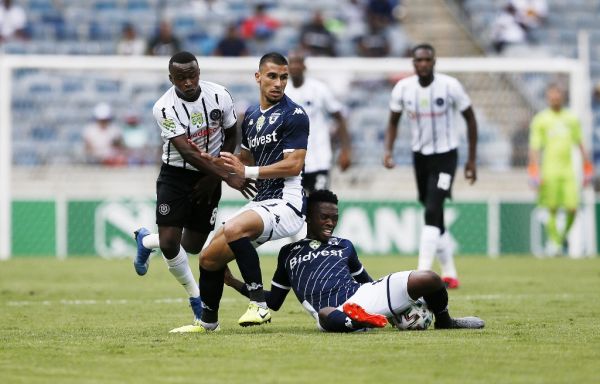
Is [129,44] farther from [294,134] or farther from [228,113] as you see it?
[294,134]

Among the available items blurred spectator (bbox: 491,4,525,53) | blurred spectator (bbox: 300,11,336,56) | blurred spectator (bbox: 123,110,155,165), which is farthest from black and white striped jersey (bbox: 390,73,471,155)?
blurred spectator (bbox: 491,4,525,53)

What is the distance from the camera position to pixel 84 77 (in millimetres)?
21734

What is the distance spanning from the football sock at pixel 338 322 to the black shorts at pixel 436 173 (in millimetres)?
5342

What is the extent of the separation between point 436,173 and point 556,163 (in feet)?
26.2

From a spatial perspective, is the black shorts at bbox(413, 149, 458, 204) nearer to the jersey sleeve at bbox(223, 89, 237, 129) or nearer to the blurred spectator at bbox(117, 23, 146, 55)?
the jersey sleeve at bbox(223, 89, 237, 129)

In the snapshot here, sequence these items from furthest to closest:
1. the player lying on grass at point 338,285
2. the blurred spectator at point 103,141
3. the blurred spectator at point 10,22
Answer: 1. the blurred spectator at point 10,22
2. the blurred spectator at point 103,141
3. the player lying on grass at point 338,285

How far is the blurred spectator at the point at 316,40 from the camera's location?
24.8 meters

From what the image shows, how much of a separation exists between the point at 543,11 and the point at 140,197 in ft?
36.9

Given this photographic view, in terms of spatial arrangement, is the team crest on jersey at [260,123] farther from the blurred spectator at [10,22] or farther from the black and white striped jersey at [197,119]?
the blurred spectator at [10,22]

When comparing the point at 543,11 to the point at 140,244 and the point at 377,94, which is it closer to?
the point at 377,94

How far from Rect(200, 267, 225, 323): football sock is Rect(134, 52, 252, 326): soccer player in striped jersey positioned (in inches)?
17.8

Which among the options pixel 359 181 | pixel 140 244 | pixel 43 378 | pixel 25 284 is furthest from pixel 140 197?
pixel 43 378

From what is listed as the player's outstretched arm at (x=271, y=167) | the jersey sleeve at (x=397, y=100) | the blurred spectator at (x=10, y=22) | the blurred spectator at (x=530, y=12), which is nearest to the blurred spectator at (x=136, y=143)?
the blurred spectator at (x=10, y=22)

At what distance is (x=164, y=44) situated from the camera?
23.5 m
